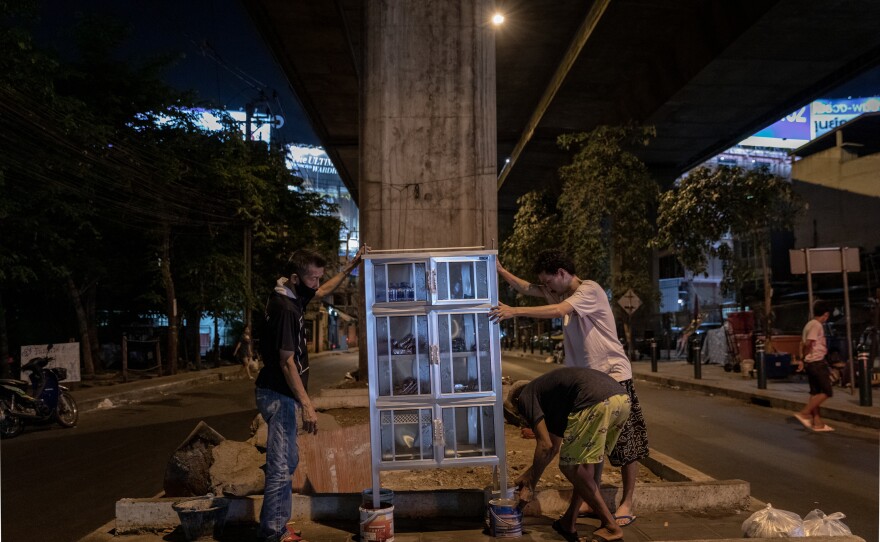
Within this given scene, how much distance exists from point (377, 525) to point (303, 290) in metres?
1.79

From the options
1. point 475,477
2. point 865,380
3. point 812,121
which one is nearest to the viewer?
point 475,477

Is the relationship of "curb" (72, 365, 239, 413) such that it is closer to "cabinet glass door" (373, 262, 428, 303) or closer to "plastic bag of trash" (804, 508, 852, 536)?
"cabinet glass door" (373, 262, 428, 303)

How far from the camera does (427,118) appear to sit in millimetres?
7848

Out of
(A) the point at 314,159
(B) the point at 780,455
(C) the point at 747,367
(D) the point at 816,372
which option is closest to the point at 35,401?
(B) the point at 780,455

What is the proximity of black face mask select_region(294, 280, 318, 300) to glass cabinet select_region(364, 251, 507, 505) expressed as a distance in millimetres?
480

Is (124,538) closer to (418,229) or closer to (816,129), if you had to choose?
(418,229)

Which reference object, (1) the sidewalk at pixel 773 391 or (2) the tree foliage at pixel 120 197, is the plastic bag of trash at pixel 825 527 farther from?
(2) the tree foliage at pixel 120 197

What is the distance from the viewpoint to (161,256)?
2389cm

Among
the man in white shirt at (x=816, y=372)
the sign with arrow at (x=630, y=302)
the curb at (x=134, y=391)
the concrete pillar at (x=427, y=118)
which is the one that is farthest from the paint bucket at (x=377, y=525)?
the sign with arrow at (x=630, y=302)

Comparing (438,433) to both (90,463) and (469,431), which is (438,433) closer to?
(469,431)

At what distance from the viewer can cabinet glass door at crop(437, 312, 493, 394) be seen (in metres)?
5.27

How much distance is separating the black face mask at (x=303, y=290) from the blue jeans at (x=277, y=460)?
0.78 meters

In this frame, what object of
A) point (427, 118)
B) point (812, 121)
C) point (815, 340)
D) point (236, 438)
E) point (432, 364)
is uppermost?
point (812, 121)

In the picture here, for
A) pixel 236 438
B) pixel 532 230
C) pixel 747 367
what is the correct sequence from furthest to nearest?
pixel 532 230
pixel 747 367
pixel 236 438
